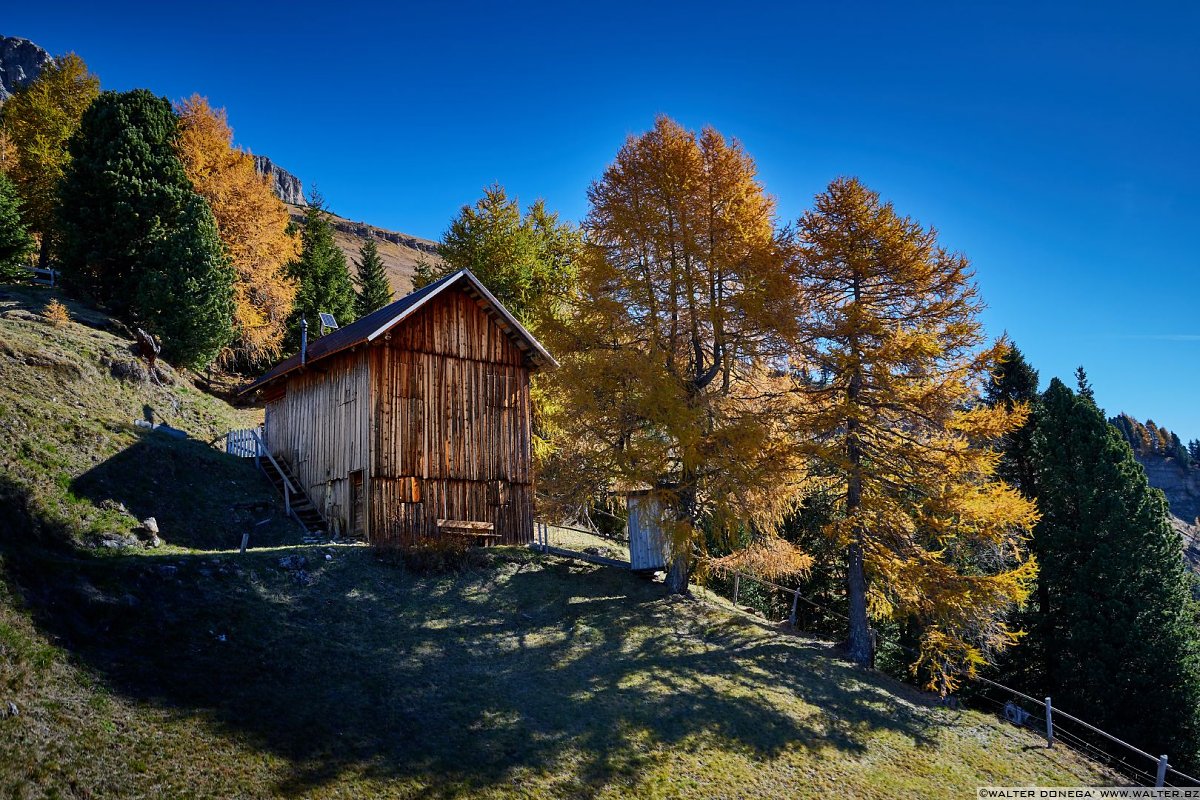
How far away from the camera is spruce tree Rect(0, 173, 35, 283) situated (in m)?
33.3

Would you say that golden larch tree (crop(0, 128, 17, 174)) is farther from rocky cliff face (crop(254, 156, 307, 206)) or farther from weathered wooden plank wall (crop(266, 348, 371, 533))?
rocky cliff face (crop(254, 156, 307, 206))

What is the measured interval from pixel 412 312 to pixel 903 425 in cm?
1396

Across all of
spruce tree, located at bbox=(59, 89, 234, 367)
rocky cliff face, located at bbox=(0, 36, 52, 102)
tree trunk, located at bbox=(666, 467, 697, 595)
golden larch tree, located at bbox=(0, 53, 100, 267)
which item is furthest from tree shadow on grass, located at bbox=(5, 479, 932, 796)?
rocky cliff face, located at bbox=(0, 36, 52, 102)

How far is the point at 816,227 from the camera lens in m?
20.4

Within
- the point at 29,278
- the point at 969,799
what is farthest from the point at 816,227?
the point at 29,278

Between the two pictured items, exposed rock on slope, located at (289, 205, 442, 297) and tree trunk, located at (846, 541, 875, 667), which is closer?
tree trunk, located at (846, 541, 875, 667)

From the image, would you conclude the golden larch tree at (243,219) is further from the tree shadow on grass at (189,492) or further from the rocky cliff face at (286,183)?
the rocky cliff face at (286,183)

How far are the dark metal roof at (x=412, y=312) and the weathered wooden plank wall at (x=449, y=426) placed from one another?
0.35m

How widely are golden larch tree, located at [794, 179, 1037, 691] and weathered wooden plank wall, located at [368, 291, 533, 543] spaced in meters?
9.10

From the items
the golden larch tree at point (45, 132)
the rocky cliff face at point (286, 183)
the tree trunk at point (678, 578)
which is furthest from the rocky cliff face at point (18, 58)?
the tree trunk at point (678, 578)

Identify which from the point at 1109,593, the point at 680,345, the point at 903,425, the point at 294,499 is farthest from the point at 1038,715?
the point at 294,499

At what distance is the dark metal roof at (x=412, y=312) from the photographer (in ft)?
70.6

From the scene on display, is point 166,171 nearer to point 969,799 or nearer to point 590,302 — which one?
point 590,302

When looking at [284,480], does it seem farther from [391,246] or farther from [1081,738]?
[391,246]
